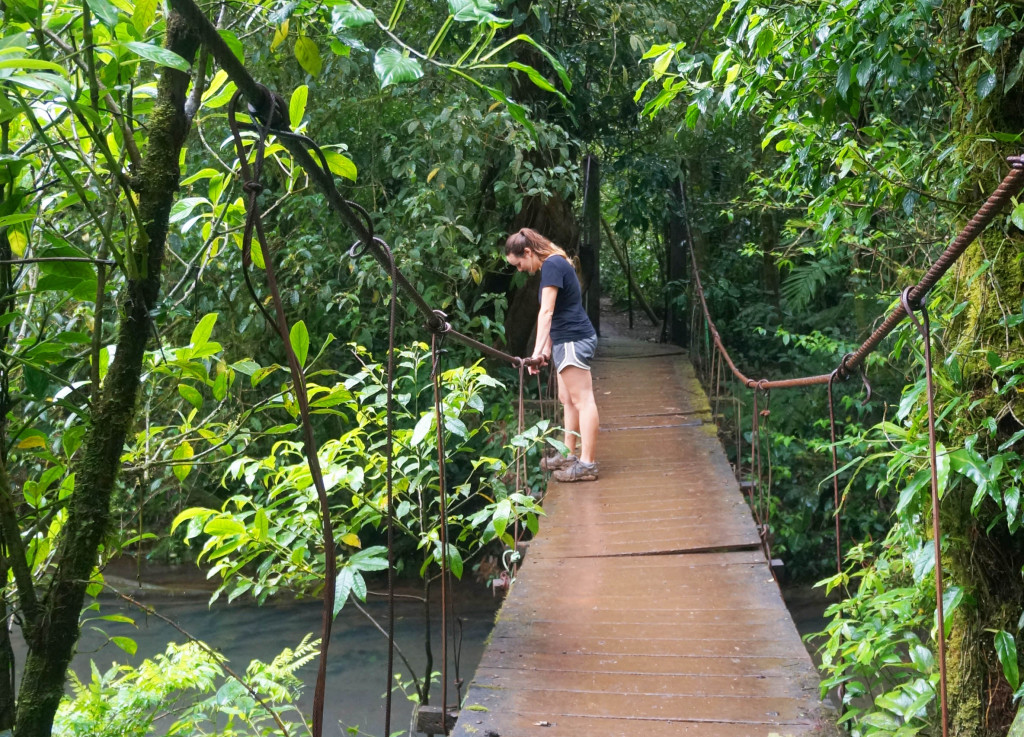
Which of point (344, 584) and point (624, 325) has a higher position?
point (344, 584)

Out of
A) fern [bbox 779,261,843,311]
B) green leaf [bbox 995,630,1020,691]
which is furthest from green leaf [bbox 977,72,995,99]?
fern [bbox 779,261,843,311]

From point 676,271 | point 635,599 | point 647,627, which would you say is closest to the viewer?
point 647,627

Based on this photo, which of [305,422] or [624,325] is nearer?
[305,422]

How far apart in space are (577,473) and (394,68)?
3033mm

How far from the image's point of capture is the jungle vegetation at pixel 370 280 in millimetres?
999

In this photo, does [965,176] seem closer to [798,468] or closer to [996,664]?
[996,664]

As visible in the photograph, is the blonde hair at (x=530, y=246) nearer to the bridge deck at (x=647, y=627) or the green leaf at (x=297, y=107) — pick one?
the bridge deck at (x=647, y=627)

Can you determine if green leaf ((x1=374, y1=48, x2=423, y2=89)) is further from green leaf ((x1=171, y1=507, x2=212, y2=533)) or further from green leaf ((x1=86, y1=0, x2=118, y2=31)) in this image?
green leaf ((x1=171, y1=507, x2=212, y2=533))

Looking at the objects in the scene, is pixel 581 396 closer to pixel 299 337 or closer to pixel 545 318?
pixel 545 318

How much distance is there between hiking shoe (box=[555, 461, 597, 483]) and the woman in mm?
148

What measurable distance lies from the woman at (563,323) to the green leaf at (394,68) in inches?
100

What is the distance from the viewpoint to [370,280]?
422 centimetres

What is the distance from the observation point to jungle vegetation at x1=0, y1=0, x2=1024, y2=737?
100cm

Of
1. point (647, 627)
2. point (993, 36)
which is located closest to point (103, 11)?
point (993, 36)
